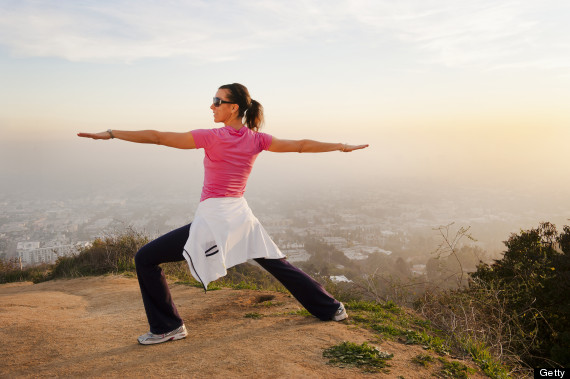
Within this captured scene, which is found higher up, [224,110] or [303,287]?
[224,110]

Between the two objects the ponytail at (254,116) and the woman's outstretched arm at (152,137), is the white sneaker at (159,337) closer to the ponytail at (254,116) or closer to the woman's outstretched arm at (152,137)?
the woman's outstretched arm at (152,137)

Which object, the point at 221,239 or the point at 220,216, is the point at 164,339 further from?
the point at 220,216

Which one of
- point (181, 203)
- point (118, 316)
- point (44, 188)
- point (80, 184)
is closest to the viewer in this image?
point (118, 316)

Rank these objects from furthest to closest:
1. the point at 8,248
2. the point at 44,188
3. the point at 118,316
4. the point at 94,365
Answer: the point at 44,188, the point at 8,248, the point at 118,316, the point at 94,365

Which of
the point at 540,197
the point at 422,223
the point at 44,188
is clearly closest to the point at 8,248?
the point at 44,188

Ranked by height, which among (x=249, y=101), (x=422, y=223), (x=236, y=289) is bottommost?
(x=422, y=223)

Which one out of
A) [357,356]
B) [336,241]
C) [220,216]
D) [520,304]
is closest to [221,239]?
[220,216]

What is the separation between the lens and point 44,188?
148ft

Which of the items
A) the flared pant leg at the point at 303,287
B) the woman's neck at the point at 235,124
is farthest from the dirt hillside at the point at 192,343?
the woman's neck at the point at 235,124

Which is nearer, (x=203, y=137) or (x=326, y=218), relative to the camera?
(x=203, y=137)

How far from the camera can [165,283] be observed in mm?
4086

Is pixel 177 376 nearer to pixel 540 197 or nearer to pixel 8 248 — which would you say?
pixel 8 248

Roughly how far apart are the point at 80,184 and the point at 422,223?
130ft

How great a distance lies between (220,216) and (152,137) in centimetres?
92
